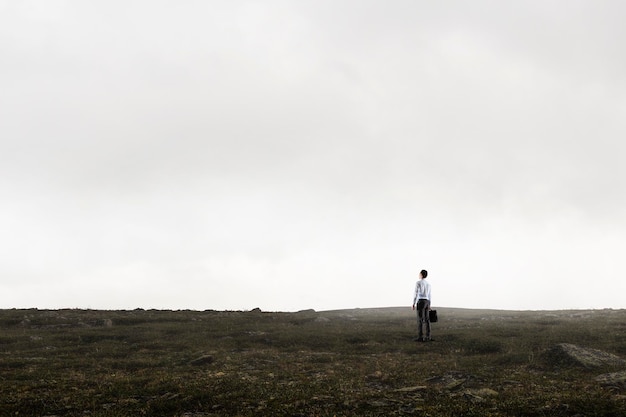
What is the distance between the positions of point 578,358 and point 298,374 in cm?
1292

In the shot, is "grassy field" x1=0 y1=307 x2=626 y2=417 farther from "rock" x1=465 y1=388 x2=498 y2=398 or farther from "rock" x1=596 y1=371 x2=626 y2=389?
"rock" x1=596 y1=371 x2=626 y2=389

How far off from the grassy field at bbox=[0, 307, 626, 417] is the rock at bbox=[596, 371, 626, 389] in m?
0.22

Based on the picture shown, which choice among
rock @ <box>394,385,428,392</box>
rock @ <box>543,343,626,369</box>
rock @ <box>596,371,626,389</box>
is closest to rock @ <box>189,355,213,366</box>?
rock @ <box>394,385,428,392</box>

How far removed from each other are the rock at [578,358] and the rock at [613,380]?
88.6 inches

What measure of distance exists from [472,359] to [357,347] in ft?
26.7

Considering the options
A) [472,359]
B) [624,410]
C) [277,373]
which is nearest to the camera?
[624,410]

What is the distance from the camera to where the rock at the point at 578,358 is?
1950 centimetres

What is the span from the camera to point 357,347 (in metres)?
28.4

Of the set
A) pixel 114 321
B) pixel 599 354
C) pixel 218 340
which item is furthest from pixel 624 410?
pixel 114 321

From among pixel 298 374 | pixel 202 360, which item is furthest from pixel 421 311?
pixel 202 360

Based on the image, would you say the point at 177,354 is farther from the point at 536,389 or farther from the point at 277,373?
the point at 536,389

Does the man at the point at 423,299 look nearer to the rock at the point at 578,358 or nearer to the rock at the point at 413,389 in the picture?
the rock at the point at 578,358

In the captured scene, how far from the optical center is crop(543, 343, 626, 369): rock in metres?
19.5

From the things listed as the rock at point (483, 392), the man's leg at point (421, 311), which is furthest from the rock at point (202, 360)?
the man's leg at point (421, 311)
